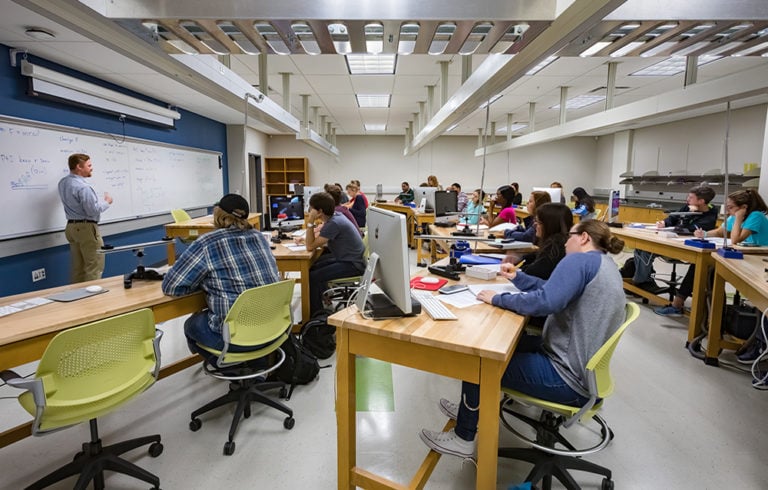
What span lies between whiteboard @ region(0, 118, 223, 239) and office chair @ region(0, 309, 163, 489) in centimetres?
311

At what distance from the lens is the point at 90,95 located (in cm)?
444

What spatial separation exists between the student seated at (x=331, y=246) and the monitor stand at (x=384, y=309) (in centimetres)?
153

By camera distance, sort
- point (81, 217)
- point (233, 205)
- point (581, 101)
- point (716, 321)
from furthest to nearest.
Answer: point (581, 101), point (81, 217), point (716, 321), point (233, 205)

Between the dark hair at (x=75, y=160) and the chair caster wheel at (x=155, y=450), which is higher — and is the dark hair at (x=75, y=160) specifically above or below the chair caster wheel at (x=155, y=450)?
above

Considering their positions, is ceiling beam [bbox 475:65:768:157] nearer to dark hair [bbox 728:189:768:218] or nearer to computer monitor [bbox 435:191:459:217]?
dark hair [bbox 728:189:768:218]

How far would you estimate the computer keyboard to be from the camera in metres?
1.60

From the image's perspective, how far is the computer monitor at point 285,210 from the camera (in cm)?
453

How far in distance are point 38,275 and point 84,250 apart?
1.53 feet

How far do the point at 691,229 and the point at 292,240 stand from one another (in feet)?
14.2

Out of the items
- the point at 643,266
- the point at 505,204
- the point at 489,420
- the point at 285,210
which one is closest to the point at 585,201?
the point at 643,266

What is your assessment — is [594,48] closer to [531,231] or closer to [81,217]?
[531,231]

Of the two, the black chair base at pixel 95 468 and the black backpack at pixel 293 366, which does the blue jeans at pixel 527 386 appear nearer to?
the black backpack at pixel 293 366

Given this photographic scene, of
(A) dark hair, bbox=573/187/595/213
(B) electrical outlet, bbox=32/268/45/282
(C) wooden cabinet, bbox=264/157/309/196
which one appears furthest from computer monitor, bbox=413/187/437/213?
(C) wooden cabinet, bbox=264/157/309/196

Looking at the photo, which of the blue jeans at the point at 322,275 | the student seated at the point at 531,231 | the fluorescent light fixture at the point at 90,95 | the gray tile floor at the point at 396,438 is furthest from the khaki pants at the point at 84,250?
the student seated at the point at 531,231
